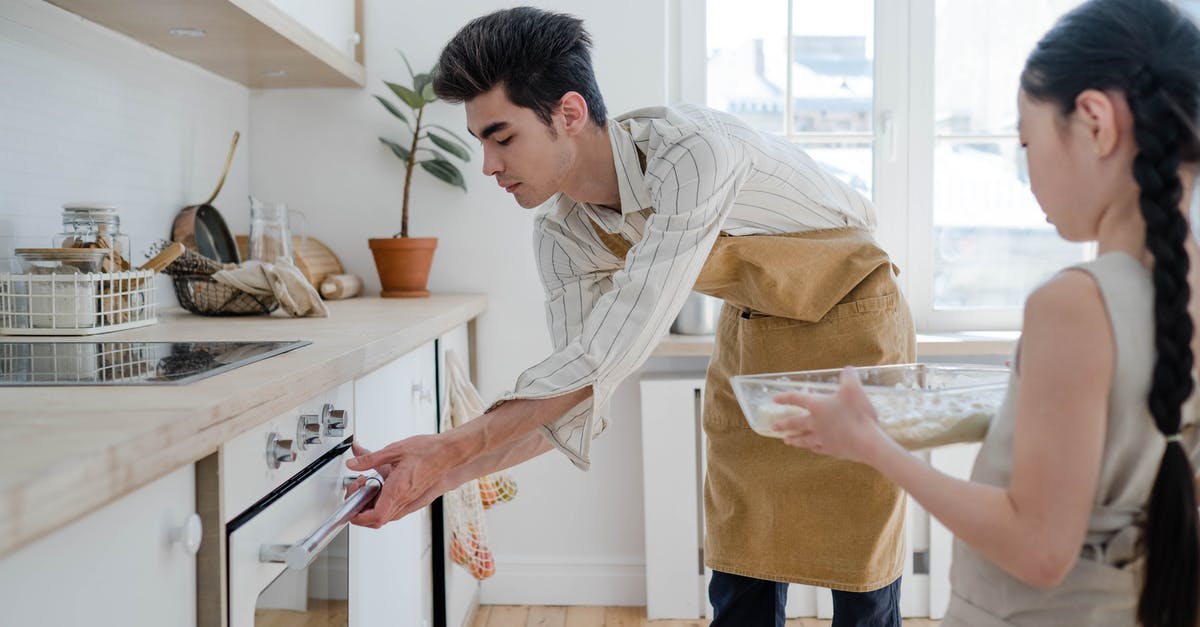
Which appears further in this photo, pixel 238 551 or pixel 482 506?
pixel 482 506

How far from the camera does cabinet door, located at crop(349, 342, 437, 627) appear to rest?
5.03 feet

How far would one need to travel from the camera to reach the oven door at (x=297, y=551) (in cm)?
101

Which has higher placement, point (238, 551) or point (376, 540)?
point (238, 551)

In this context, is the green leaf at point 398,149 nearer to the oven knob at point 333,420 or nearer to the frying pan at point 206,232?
the frying pan at point 206,232

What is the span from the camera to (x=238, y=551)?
1005mm

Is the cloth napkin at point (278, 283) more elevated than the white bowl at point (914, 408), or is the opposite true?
the cloth napkin at point (278, 283)

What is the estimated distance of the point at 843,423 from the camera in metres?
0.86

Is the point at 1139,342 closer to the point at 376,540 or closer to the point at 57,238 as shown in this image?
the point at 376,540

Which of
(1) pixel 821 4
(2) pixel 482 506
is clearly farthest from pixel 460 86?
(1) pixel 821 4

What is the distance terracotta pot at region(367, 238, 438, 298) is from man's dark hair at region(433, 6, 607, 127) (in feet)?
3.80

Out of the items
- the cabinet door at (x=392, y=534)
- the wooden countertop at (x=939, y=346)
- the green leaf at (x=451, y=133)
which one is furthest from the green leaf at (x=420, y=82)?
the wooden countertop at (x=939, y=346)

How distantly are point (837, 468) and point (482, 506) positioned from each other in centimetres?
99

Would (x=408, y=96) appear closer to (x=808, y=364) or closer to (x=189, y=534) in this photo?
(x=808, y=364)

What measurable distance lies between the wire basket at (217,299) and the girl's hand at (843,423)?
1298 millimetres
